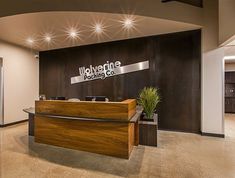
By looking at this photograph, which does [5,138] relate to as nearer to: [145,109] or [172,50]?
[145,109]

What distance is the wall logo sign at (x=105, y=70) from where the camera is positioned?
538cm

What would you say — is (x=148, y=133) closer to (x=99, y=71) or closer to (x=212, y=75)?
(x=212, y=75)

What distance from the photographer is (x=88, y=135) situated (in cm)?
333

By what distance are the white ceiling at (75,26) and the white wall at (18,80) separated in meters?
0.60

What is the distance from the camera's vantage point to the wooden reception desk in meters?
3.01

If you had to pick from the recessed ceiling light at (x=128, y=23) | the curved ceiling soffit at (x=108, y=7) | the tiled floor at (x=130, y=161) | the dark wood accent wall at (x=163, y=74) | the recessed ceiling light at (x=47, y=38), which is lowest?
the tiled floor at (x=130, y=161)

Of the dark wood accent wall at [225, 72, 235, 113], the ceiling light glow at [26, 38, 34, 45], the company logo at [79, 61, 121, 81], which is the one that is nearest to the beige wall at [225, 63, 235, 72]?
the dark wood accent wall at [225, 72, 235, 113]

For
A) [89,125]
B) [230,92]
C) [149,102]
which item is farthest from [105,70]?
[230,92]

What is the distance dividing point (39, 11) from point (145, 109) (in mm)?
3712

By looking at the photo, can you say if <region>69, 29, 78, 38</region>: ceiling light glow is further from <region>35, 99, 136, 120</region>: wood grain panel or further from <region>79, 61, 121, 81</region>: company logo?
<region>35, 99, 136, 120</region>: wood grain panel

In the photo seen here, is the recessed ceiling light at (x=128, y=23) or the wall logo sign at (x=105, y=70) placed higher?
the recessed ceiling light at (x=128, y=23)

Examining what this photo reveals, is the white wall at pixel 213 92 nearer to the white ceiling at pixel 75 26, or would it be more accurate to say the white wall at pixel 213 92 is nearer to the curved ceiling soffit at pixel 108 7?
the white ceiling at pixel 75 26

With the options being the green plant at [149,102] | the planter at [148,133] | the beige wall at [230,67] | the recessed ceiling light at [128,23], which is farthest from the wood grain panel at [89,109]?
the beige wall at [230,67]

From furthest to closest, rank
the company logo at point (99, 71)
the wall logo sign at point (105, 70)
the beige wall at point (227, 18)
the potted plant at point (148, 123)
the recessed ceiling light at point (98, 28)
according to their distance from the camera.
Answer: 1. the company logo at point (99, 71)
2. the wall logo sign at point (105, 70)
3. the recessed ceiling light at point (98, 28)
4. the potted plant at point (148, 123)
5. the beige wall at point (227, 18)
